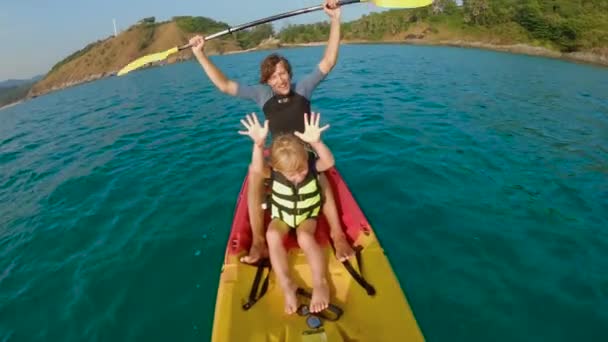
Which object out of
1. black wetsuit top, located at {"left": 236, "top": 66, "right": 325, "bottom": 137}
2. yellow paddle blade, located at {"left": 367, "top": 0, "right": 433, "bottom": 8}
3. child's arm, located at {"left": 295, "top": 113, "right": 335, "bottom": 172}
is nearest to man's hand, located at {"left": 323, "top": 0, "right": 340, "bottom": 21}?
black wetsuit top, located at {"left": 236, "top": 66, "right": 325, "bottom": 137}

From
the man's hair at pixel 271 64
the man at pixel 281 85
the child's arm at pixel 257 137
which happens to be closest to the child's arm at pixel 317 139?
the child's arm at pixel 257 137

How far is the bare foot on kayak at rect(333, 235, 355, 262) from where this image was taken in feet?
10.9

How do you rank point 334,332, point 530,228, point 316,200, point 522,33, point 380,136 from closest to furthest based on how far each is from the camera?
point 334,332
point 316,200
point 530,228
point 380,136
point 522,33

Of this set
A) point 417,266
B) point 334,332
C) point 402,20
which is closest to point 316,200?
point 334,332

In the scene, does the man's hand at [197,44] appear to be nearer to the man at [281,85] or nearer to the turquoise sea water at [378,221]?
the man at [281,85]

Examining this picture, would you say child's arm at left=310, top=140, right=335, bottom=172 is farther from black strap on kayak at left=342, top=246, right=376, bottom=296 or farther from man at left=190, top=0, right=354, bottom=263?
black strap on kayak at left=342, top=246, right=376, bottom=296

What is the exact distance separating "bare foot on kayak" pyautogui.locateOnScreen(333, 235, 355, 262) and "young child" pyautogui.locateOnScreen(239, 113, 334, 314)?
0.59 feet

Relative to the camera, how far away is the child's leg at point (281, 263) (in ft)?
9.43

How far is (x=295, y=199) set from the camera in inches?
130

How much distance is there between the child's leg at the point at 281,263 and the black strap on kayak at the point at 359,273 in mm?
537

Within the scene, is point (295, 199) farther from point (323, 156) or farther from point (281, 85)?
point (281, 85)

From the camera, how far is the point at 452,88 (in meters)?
15.1

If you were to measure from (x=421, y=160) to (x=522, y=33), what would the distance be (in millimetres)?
52504

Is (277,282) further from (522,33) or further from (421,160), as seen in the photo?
(522,33)
